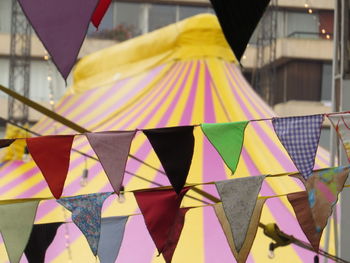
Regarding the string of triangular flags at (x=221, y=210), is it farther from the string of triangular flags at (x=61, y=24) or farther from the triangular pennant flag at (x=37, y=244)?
the string of triangular flags at (x=61, y=24)

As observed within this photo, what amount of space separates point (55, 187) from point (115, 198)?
6.10 feet

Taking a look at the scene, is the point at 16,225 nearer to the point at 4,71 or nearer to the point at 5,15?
the point at 5,15

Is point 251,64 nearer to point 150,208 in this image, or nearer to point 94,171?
point 94,171

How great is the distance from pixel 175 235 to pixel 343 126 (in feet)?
3.29

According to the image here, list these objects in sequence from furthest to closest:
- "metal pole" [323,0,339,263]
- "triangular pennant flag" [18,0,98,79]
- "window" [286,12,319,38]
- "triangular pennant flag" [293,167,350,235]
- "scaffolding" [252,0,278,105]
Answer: "scaffolding" [252,0,278,105], "window" [286,12,319,38], "metal pole" [323,0,339,263], "triangular pennant flag" [293,167,350,235], "triangular pennant flag" [18,0,98,79]

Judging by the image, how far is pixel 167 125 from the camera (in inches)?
262

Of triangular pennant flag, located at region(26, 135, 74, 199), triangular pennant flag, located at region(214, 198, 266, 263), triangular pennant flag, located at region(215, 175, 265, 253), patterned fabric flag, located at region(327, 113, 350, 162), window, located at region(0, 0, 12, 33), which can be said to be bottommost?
triangular pennant flag, located at region(214, 198, 266, 263)

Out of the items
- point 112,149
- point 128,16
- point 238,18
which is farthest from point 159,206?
point 128,16

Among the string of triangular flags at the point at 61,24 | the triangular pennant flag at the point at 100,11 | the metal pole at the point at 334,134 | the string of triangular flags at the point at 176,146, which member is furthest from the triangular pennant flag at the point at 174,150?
the metal pole at the point at 334,134

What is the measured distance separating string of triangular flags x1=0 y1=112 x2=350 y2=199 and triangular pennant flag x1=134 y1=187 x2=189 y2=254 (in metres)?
0.15

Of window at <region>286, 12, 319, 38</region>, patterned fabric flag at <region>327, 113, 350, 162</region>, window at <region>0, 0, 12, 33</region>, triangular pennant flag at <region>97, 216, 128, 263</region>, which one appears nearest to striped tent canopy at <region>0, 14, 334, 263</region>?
triangular pennant flag at <region>97, 216, 128, 263</region>

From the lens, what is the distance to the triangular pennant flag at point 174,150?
13.2ft

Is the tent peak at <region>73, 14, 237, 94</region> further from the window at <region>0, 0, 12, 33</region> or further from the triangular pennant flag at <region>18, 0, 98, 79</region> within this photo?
the window at <region>0, 0, 12, 33</region>

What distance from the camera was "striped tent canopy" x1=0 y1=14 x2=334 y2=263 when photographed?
545 centimetres
